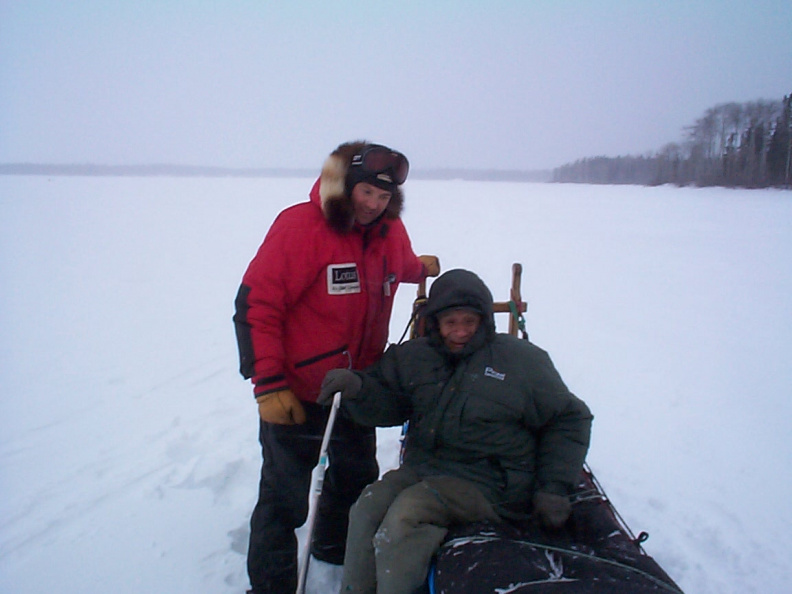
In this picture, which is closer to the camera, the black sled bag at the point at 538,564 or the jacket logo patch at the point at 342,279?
the black sled bag at the point at 538,564

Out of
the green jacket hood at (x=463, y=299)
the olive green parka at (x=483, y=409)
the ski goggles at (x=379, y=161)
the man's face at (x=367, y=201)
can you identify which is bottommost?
the olive green parka at (x=483, y=409)

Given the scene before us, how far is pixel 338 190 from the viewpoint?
1863 millimetres

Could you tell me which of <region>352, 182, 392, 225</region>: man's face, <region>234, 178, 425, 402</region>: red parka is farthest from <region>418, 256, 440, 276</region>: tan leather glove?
<region>352, 182, 392, 225</region>: man's face

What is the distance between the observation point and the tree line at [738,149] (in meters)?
20.8

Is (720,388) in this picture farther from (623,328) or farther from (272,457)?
(272,457)

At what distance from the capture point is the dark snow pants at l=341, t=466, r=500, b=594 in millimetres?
1604

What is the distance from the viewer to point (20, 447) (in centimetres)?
346

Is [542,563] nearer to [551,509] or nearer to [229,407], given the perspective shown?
[551,509]

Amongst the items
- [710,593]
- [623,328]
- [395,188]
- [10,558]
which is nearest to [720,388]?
[623,328]

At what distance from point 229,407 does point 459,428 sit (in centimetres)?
263

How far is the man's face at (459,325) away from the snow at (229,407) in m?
1.30

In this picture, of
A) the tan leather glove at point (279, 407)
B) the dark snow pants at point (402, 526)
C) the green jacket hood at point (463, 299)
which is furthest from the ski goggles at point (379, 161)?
the dark snow pants at point (402, 526)

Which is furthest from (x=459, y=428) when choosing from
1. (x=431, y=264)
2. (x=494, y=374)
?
(x=431, y=264)

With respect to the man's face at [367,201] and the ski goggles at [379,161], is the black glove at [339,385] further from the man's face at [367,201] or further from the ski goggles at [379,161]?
the ski goggles at [379,161]
